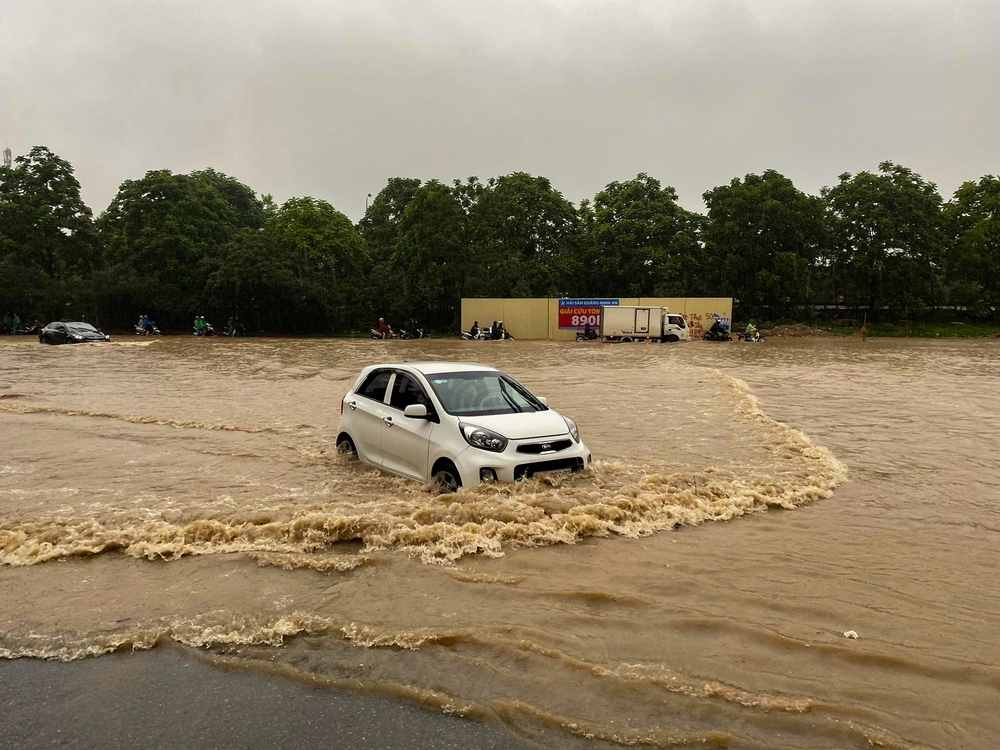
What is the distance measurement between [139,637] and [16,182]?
221 ft

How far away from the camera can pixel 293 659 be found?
4.58 m

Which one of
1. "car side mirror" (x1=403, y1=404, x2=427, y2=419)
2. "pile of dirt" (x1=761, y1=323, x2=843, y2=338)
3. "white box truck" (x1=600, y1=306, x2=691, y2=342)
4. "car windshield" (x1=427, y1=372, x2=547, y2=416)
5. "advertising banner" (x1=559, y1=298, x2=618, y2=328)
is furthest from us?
"pile of dirt" (x1=761, y1=323, x2=843, y2=338)

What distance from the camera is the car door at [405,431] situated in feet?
27.9

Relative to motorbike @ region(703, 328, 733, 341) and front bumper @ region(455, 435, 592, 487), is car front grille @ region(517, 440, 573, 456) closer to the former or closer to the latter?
front bumper @ region(455, 435, 592, 487)

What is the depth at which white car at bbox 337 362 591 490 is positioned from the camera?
790cm

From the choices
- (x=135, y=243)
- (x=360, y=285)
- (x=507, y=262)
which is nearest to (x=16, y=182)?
(x=135, y=243)

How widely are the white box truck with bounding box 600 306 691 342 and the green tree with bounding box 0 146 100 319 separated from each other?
3779cm

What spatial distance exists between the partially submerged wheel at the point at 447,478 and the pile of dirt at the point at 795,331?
46.1 meters

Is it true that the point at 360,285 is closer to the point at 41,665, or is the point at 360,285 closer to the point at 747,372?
the point at 747,372

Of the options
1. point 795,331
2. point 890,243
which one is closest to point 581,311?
point 795,331

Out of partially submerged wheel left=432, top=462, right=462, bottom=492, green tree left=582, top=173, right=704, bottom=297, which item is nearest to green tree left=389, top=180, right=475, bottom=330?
green tree left=582, top=173, right=704, bottom=297

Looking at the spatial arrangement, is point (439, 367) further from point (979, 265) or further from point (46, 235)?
point (46, 235)

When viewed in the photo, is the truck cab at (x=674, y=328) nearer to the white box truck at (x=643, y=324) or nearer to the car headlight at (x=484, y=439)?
the white box truck at (x=643, y=324)

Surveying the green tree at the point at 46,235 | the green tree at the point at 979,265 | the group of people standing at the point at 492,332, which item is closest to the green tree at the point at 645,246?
the group of people standing at the point at 492,332
